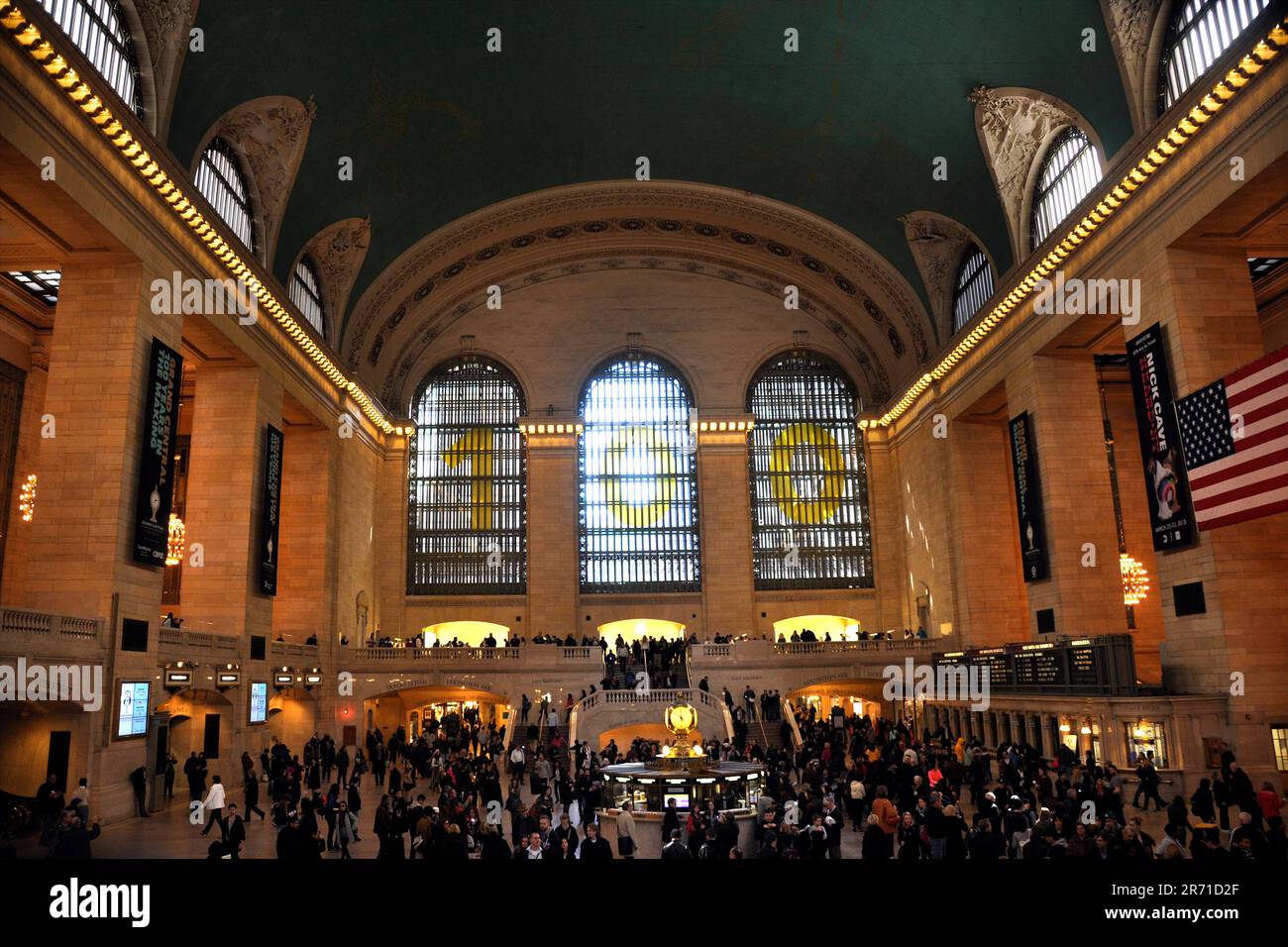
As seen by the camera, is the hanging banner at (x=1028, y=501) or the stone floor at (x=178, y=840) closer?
the stone floor at (x=178, y=840)

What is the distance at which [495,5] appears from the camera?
2364 centimetres

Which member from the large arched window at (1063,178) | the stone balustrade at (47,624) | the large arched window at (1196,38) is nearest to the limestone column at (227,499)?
the stone balustrade at (47,624)

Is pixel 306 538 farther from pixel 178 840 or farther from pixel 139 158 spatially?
pixel 178 840

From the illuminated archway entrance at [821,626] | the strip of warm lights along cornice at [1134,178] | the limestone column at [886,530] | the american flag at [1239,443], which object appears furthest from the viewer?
the illuminated archway entrance at [821,626]

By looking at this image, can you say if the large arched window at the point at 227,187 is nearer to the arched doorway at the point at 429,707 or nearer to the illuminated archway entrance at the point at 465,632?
the arched doorway at the point at 429,707

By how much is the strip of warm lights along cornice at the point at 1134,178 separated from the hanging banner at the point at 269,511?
20.0 m

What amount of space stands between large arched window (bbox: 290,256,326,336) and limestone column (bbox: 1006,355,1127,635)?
20.5 metres

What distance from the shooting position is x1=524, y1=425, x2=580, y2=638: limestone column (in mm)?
36594

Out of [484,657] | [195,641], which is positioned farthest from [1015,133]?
[195,641]

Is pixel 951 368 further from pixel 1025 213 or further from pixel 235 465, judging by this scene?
pixel 235 465

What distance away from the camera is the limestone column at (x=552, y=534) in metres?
36.6
